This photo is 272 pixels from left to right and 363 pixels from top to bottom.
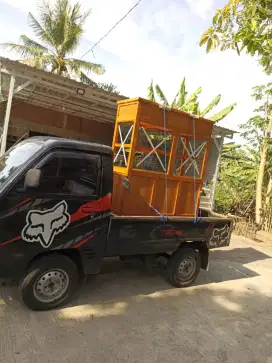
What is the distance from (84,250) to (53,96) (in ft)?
20.6

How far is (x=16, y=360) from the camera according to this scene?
2.91m

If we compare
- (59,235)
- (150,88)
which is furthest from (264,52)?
(150,88)

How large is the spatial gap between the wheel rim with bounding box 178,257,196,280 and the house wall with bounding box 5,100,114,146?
25.5 feet

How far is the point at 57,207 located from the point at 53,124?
814 centimetres

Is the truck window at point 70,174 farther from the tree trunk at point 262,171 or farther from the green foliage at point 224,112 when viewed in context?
the tree trunk at point 262,171

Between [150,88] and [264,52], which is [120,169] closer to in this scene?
[264,52]

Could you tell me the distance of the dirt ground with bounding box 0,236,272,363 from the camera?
10.5 feet

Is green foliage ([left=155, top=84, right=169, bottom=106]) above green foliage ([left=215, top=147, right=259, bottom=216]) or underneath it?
above

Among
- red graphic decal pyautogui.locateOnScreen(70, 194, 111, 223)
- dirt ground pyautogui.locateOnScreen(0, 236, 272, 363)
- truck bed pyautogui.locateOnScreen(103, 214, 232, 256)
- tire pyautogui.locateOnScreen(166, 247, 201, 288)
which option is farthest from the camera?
tire pyautogui.locateOnScreen(166, 247, 201, 288)

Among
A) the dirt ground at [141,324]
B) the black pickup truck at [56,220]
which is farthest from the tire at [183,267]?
the black pickup truck at [56,220]

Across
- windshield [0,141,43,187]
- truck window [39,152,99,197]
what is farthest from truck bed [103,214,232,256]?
windshield [0,141,43,187]

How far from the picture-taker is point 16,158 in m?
3.80

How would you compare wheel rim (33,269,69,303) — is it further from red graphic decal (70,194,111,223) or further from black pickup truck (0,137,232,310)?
red graphic decal (70,194,111,223)

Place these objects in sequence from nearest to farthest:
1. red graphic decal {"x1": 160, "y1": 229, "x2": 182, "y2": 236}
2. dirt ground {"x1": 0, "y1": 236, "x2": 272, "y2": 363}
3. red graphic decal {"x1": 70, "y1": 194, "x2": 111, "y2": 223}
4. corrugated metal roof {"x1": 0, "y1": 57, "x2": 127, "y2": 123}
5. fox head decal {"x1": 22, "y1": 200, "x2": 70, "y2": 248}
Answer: dirt ground {"x1": 0, "y1": 236, "x2": 272, "y2": 363}
fox head decal {"x1": 22, "y1": 200, "x2": 70, "y2": 248}
red graphic decal {"x1": 70, "y1": 194, "x2": 111, "y2": 223}
red graphic decal {"x1": 160, "y1": 229, "x2": 182, "y2": 236}
corrugated metal roof {"x1": 0, "y1": 57, "x2": 127, "y2": 123}
